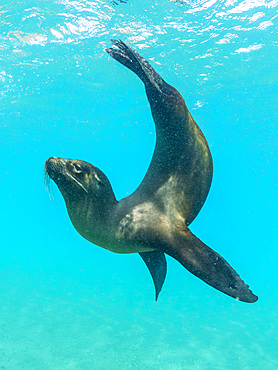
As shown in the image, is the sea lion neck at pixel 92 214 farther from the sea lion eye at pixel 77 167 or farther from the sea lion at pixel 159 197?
the sea lion eye at pixel 77 167

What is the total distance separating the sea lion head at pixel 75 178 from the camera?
8.92 ft

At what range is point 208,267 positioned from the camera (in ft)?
8.32

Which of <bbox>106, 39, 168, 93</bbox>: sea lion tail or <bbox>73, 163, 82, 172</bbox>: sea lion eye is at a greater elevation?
<bbox>106, 39, 168, 93</bbox>: sea lion tail

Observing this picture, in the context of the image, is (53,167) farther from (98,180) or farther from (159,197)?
(159,197)

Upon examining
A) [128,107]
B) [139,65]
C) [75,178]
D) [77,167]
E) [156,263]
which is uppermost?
[128,107]

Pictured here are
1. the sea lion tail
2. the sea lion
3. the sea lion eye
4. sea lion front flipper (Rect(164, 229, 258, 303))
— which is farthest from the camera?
the sea lion tail

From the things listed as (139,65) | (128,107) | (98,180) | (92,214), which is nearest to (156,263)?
(92,214)

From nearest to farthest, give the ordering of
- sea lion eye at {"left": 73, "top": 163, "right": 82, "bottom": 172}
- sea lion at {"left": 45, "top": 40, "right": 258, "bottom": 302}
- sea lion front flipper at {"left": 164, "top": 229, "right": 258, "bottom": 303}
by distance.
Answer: sea lion front flipper at {"left": 164, "top": 229, "right": 258, "bottom": 303}
sea lion at {"left": 45, "top": 40, "right": 258, "bottom": 302}
sea lion eye at {"left": 73, "top": 163, "right": 82, "bottom": 172}

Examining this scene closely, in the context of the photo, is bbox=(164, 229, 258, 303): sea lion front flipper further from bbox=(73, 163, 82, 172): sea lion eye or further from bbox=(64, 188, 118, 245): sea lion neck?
bbox=(73, 163, 82, 172): sea lion eye

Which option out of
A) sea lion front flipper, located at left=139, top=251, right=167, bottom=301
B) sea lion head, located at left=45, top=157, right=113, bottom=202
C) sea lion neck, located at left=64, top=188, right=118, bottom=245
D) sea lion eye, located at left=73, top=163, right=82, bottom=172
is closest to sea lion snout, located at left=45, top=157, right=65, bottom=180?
sea lion head, located at left=45, top=157, right=113, bottom=202

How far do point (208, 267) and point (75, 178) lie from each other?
1.30 metres

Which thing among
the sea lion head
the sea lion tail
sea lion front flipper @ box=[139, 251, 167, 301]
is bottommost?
sea lion front flipper @ box=[139, 251, 167, 301]

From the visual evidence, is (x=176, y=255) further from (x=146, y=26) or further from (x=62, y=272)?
(x=62, y=272)

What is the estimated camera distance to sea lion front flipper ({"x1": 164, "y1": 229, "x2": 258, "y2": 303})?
7.93 ft
